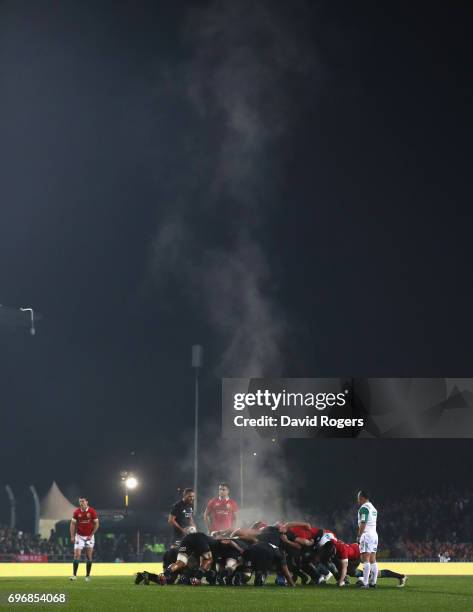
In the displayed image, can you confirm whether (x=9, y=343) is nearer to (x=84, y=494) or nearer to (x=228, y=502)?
(x=84, y=494)

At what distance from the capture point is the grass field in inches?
Answer: 770

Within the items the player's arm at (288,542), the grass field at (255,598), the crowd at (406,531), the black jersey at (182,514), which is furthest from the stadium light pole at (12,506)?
the player's arm at (288,542)

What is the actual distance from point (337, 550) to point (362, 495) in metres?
1.76

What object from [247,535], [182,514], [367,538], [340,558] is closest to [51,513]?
[182,514]

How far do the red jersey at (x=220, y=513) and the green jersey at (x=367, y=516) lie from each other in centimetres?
641

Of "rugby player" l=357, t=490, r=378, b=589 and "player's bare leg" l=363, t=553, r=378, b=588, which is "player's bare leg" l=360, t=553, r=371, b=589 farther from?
"player's bare leg" l=363, t=553, r=378, b=588

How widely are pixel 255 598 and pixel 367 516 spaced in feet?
19.0

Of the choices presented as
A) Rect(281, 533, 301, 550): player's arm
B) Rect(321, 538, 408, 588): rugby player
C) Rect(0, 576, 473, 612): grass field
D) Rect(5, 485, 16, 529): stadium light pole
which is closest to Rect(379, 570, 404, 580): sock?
Rect(321, 538, 408, 588): rugby player

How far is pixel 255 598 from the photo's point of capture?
2158 cm

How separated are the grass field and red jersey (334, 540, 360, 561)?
1060 millimetres

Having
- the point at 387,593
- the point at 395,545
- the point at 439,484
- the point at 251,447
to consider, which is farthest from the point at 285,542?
the point at 251,447

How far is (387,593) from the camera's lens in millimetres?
24141

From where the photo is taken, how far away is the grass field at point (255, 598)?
770 inches

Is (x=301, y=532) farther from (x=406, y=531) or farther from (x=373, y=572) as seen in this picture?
(x=406, y=531)
